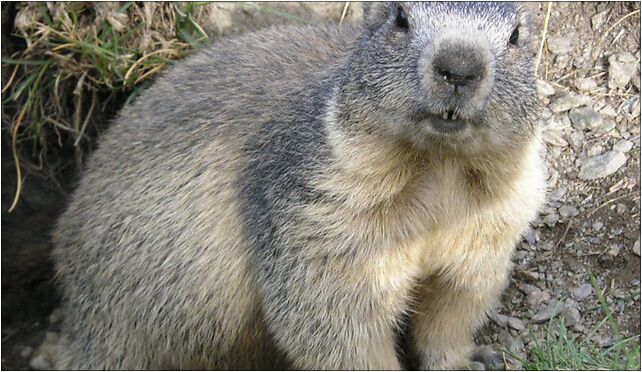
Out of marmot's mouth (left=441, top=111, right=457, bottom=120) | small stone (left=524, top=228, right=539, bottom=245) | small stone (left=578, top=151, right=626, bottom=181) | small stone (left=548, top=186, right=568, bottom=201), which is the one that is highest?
marmot's mouth (left=441, top=111, right=457, bottom=120)

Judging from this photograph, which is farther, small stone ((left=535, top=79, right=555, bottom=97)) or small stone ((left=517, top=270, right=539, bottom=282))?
small stone ((left=535, top=79, right=555, bottom=97))

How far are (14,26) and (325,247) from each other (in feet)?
9.71

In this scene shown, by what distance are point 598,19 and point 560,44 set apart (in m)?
0.27

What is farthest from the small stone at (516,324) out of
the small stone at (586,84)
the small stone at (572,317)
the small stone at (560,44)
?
the small stone at (560,44)

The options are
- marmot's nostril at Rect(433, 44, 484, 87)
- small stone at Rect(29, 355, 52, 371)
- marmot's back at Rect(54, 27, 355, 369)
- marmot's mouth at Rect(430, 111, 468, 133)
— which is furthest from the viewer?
small stone at Rect(29, 355, 52, 371)

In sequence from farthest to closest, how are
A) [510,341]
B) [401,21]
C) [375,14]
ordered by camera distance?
[510,341] < [375,14] < [401,21]

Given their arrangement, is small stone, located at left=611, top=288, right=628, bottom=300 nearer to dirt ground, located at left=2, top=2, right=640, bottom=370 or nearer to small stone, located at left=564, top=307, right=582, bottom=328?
dirt ground, located at left=2, top=2, right=640, bottom=370

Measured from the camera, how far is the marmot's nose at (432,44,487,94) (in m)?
3.42

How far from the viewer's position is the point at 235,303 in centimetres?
480

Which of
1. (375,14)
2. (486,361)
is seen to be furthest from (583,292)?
(375,14)

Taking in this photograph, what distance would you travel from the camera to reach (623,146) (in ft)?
17.3

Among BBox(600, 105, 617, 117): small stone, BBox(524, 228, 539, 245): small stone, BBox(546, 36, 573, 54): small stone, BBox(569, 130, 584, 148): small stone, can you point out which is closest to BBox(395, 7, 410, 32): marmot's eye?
BBox(524, 228, 539, 245): small stone

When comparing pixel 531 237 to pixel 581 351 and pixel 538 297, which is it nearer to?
pixel 538 297

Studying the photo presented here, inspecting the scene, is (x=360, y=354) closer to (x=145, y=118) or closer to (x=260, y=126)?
(x=260, y=126)
